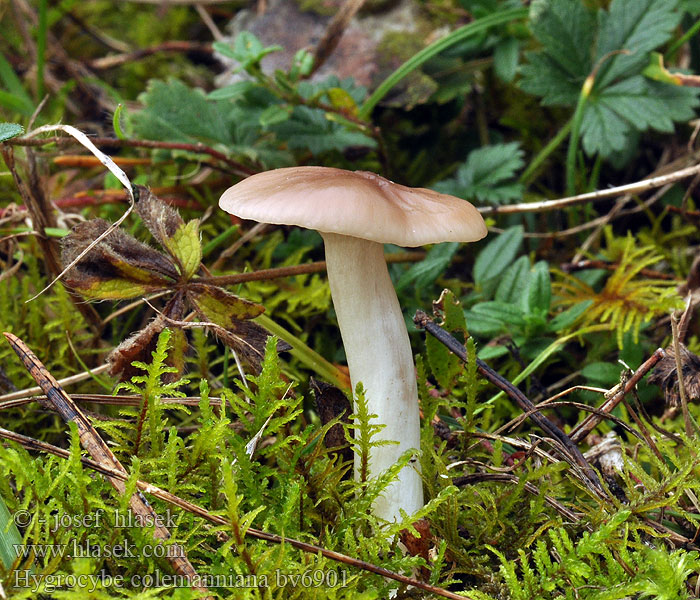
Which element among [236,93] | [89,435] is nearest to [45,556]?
[89,435]

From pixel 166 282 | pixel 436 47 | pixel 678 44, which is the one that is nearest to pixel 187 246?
pixel 166 282

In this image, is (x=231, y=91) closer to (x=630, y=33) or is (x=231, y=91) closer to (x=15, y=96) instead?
(x=15, y=96)

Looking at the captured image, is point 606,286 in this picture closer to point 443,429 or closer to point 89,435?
point 443,429

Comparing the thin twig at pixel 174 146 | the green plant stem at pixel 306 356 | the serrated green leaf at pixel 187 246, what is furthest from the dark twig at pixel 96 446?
the thin twig at pixel 174 146

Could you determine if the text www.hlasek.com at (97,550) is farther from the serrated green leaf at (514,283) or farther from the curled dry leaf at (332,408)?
the serrated green leaf at (514,283)
